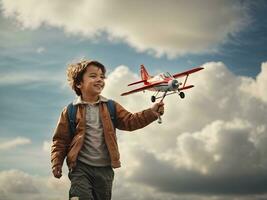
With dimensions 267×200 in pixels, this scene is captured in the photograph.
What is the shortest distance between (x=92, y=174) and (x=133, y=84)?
1486 inches

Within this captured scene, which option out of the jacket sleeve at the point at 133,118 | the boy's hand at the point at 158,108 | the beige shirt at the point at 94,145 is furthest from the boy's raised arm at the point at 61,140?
the boy's hand at the point at 158,108

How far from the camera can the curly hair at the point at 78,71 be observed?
18.7 ft

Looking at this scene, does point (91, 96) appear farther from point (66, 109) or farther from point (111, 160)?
point (111, 160)

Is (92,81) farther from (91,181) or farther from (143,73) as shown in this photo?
(143,73)

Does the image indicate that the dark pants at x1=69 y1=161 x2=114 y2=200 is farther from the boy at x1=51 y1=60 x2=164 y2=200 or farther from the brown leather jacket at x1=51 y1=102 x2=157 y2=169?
the brown leather jacket at x1=51 y1=102 x2=157 y2=169

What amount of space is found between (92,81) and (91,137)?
760 millimetres

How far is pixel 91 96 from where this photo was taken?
572cm

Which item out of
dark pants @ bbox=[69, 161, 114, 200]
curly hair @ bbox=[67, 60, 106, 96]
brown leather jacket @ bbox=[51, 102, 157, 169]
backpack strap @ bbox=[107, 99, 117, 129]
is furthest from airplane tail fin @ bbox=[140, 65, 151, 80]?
dark pants @ bbox=[69, 161, 114, 200]

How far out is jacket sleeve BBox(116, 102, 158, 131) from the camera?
526 cm

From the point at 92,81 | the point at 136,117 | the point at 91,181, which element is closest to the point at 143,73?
the point at 92,81

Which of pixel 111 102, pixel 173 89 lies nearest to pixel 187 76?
pixel 173 89

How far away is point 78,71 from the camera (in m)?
5.71

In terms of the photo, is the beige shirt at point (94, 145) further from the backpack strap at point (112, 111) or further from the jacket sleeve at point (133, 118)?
the jacket sleeve at point (133, 118)

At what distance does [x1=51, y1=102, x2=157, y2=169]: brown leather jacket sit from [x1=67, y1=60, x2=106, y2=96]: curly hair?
0.34 metres
